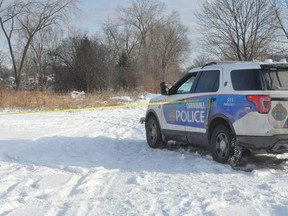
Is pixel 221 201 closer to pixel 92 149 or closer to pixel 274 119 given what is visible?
pixel 274 119

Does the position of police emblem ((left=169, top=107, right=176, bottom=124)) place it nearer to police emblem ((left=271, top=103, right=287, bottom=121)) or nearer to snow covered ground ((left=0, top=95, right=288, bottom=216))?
snow covered ground ((left=0, top=95, right=288, bottom=216))

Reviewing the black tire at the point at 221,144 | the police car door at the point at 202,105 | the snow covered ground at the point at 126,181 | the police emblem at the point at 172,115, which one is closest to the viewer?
the snow covered ground at the point at 126,181

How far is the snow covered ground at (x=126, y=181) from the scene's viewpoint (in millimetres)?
5156

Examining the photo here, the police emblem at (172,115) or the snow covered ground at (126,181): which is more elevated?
the police emblem at (172,115)

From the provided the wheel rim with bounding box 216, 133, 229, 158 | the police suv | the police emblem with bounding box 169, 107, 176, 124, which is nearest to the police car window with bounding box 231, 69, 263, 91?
the police suv

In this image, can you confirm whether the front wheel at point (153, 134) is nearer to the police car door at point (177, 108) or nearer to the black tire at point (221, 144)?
the police car door at point (177, 108)

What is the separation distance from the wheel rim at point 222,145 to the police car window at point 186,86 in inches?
56.0

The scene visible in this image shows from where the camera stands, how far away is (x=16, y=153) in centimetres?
912

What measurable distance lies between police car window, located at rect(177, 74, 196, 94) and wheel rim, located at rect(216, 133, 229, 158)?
4.67ft

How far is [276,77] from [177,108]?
2.53 meters

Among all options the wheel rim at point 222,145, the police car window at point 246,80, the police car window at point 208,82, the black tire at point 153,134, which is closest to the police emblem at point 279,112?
the police car window at point 246,80

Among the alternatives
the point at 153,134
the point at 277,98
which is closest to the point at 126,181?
the point at 277,98

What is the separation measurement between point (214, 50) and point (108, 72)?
34.1ft

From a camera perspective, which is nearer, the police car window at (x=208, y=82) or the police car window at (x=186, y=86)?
the police car window at (x=208, y=82)
